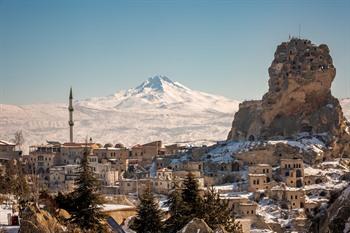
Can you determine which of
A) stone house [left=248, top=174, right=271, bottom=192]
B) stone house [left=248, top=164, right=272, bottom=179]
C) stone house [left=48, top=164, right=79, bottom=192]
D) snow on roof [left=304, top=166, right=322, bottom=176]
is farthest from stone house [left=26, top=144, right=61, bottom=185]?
snow on roof [left=304, top=166, right=322, bottom=176]

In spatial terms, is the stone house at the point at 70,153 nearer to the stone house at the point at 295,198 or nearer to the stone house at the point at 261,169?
the stone house at the point at 261,169

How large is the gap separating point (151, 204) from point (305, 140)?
149ft

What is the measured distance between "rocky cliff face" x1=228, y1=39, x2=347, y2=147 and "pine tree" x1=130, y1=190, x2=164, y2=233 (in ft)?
155

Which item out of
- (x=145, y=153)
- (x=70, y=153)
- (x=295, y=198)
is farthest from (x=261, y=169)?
(x=70, y=153)

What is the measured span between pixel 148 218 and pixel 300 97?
49900 millimetres

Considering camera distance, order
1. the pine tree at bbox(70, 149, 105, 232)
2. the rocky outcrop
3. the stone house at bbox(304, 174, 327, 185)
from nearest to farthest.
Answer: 1. the rocky outcrop
2. the pine tree at bbox(70, 149, 105, 232)
3. the stone house at bbox(304, 174, 327, 185)

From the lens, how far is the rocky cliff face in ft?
218

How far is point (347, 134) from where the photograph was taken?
66250mm

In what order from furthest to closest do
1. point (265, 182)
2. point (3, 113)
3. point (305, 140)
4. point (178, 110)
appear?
point (178, 110) → point (3, 113) → point (305, 140) → point (265, 182)

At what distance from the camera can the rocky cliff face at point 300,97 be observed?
6631cm

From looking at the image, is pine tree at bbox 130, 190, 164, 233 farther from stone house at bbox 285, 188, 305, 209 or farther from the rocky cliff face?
the rocky cliff face

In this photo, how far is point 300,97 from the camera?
67.1 m

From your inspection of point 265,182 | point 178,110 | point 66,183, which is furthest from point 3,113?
point 265,182

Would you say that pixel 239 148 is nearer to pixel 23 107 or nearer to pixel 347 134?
pixel 347 134
